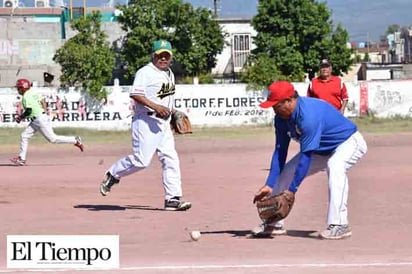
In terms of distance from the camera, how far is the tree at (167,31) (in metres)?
62.7

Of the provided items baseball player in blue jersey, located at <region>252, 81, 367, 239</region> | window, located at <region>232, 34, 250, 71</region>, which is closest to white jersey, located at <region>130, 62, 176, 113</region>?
baseball player in blue jersey, located at <region>252, 81, 367, 239</region>

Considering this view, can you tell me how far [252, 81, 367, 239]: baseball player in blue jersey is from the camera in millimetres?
8836

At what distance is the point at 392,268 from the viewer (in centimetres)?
801

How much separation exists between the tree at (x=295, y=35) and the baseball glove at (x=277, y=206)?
176ft

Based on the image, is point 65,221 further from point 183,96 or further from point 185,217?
point 183,96

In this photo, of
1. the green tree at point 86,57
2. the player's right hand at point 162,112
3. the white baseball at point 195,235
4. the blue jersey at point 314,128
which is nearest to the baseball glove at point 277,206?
the blue jersey at point 314,128

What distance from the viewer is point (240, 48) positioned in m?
79.5

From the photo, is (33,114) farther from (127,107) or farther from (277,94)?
(127,107)

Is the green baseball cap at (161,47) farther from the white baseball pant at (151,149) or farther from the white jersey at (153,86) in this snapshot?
the white baseball pant at (151,149)

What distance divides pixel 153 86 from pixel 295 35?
53.9 metres

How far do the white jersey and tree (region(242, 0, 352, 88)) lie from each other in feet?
168

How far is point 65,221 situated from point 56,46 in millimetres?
56491

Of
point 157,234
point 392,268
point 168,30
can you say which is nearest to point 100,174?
point 157,234

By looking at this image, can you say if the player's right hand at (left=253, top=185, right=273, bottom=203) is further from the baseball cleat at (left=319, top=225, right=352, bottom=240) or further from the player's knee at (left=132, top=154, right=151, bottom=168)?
the player's knee at (left=132, top=154, right=151, bottom=168)
